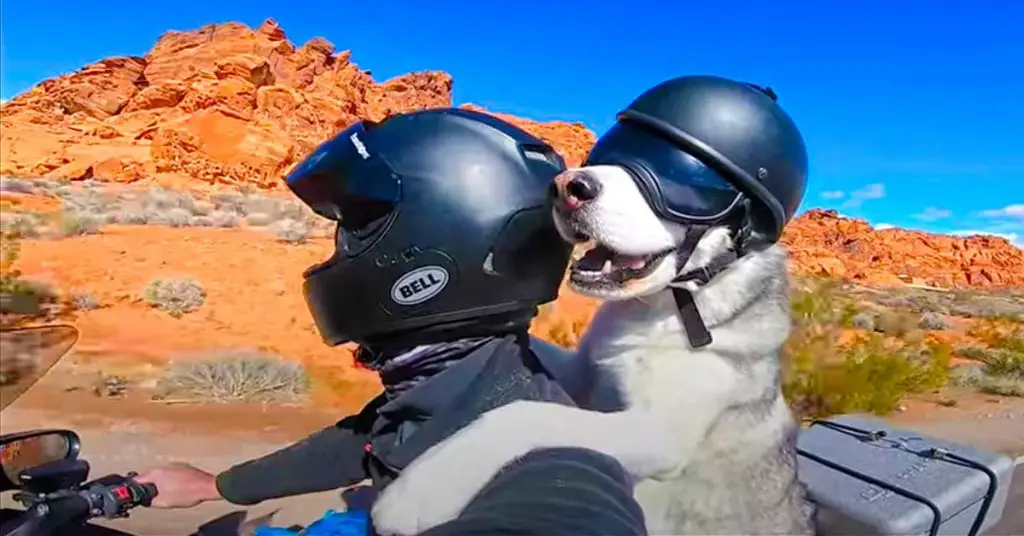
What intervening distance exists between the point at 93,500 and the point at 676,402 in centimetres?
146

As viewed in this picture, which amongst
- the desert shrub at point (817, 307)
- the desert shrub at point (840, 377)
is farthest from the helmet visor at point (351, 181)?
the desert shrub at point (817, 307)

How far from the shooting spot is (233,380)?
10141mm

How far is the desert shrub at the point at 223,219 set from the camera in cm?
2550

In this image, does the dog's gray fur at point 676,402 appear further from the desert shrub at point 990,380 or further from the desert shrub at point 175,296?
the desert shrub at point 175,296

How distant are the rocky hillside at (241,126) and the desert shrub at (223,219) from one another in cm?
1409

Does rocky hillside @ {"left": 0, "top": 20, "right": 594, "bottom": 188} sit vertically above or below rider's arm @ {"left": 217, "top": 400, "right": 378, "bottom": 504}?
above

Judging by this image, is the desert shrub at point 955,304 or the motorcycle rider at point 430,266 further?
the desert shrub at point 955,304

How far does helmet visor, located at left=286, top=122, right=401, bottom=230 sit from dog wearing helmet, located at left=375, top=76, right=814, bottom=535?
1.45 ft

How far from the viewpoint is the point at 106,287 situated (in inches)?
621

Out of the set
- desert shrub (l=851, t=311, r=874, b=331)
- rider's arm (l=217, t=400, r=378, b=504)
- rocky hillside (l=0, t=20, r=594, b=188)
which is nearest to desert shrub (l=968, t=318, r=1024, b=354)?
desert shrub (l=851, t=311, r=874, b=331)

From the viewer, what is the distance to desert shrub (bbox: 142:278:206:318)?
14.8 meters

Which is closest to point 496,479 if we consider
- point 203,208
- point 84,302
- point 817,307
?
point 817,307

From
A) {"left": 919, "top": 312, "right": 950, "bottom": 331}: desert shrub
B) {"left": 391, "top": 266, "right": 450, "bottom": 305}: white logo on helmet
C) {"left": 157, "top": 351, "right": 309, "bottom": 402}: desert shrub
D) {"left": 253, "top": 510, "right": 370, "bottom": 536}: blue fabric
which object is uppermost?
{"left": 157, "top": 351, "right": 309, "bottom": 402}: desert shrub

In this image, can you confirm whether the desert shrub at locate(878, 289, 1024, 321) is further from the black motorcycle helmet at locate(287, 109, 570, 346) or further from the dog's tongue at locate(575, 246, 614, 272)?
the black motorcycle helmet at locate(287, 109, 570, 346)
